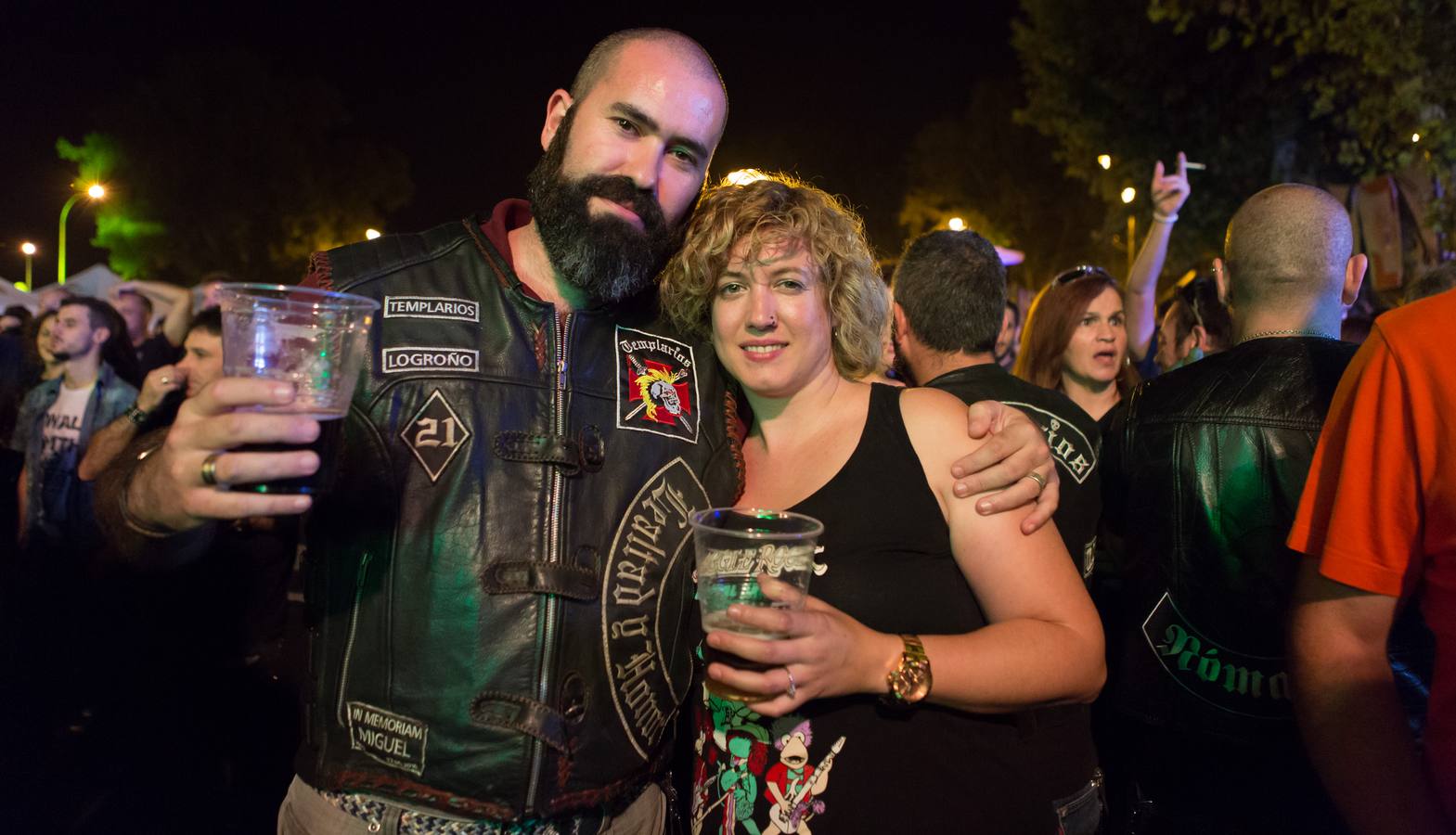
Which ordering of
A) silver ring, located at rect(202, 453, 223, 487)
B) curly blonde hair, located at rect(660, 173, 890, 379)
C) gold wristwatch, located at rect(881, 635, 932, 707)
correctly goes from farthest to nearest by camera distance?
curly blonde hair, located at rect(660, 173, 890, 379) → gold wristwatch, located at rect(881, 635, 932, 707) → silver ring, located at rect(202, 453, 223, 487)

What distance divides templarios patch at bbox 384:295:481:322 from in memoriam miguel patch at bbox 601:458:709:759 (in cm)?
63

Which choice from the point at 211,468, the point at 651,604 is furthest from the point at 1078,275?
the point at 211,468

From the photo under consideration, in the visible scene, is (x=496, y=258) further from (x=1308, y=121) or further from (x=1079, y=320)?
(x=1308, y=121)

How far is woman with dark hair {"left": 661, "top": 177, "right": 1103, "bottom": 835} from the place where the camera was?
6.27ft

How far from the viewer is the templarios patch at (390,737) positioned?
1983 mm

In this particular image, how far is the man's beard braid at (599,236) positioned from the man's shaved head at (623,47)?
27 cm

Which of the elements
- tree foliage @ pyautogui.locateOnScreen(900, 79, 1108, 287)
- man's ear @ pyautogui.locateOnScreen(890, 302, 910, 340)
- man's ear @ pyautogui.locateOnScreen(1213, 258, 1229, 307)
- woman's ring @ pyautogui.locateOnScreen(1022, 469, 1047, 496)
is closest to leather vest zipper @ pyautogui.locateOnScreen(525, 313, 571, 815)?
woman's ring @ pyautogui.locateOnScreen(1022, 469, 1047, 496)

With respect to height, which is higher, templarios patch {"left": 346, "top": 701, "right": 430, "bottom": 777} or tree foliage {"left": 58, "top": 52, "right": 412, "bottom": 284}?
tree foliage {"left": 58, "top": 52, "right": 412, "bottom": 284}

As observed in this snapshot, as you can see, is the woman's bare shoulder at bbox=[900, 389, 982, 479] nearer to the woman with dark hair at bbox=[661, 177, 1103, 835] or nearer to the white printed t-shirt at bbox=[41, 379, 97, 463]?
the woman with dark hair at bbox=[661, 177, 1103, 835]

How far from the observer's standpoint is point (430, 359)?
212 centimetres

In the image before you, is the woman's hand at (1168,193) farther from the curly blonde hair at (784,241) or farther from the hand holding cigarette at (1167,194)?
the curly blonde hair at (784,241)

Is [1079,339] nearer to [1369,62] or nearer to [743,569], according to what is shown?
[743,569]

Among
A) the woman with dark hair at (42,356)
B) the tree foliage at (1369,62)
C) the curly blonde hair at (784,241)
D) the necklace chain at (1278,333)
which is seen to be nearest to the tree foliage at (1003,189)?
the tree foliage at (1369,62)

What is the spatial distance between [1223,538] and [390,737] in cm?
282
